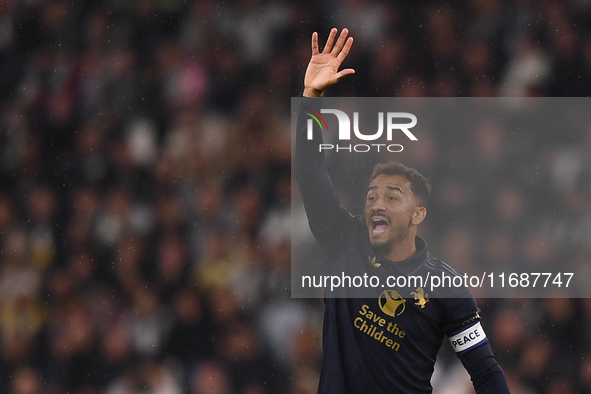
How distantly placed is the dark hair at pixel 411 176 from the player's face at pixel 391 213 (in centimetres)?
2

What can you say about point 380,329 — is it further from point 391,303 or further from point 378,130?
point 378,130

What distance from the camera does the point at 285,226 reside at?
9.29 ft

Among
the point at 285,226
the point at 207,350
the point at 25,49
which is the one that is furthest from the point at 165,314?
the point at 25,49

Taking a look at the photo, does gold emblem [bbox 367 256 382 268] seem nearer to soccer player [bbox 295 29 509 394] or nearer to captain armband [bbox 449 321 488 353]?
soccer player [bbox 295 29 509 394]

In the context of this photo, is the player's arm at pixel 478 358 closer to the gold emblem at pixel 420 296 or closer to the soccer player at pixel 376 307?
the soccer player at pixel 376 307

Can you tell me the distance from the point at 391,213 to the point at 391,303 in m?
0.24

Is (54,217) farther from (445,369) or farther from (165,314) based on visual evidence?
(445,369)

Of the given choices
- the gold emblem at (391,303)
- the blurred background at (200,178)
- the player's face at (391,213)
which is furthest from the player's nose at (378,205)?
the blurred background at (200,178)

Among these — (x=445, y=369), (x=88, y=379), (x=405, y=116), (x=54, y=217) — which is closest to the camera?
(x=405, y=116)

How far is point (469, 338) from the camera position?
1.62 metres

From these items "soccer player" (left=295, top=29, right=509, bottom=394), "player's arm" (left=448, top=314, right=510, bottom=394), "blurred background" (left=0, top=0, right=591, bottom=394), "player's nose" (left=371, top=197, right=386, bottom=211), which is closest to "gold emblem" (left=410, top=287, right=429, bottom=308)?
"soccer player" (left=295, top=29, right=509, bottom=394)

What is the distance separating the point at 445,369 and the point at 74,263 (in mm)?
1671

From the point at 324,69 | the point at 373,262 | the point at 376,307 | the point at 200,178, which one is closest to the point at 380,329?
the point at 376,307

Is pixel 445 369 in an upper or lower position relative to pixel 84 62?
lower
